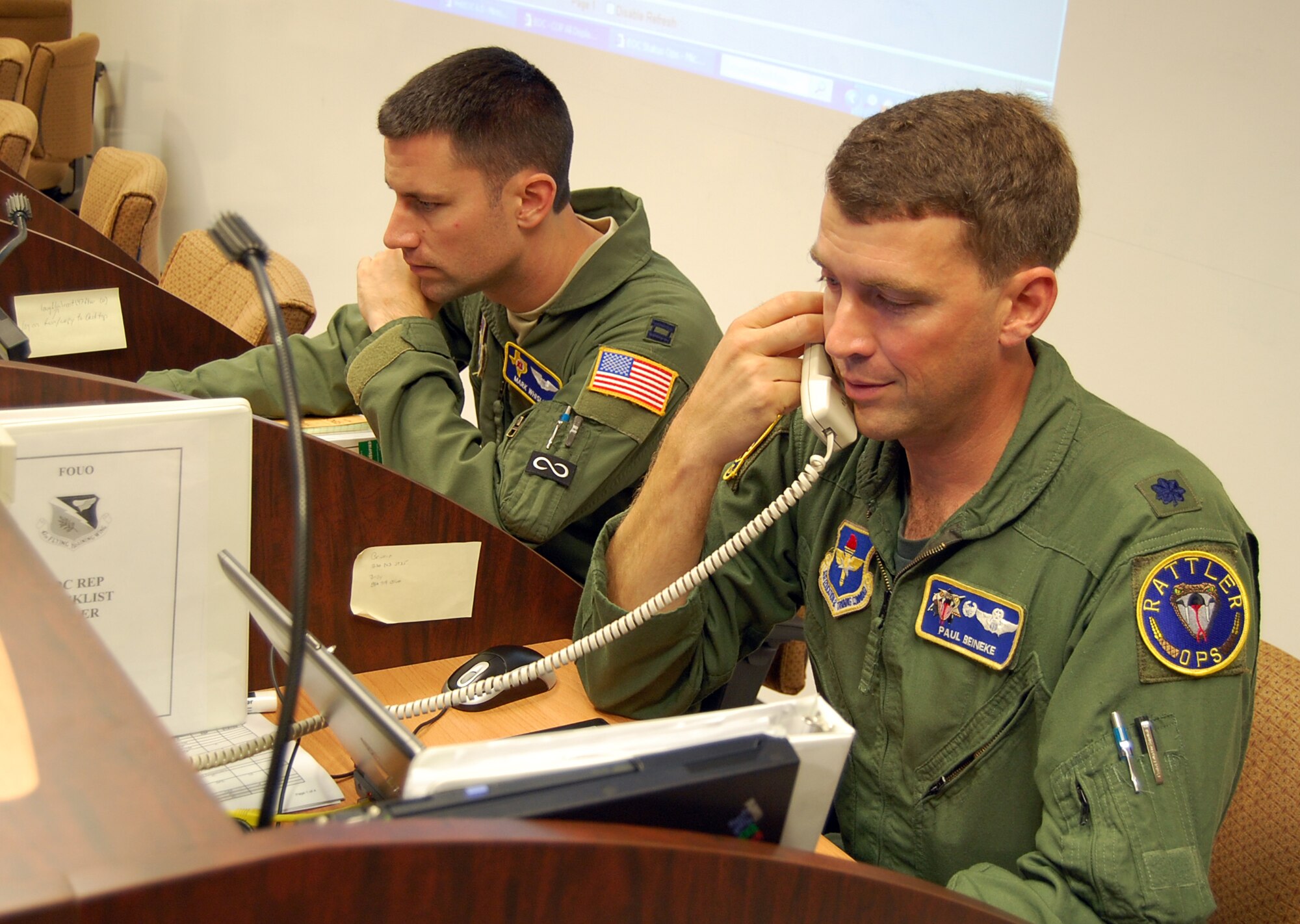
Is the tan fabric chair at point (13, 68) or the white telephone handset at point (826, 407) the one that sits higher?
the tan fabric chair at point (13, 68)

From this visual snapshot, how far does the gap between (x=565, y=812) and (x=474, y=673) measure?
68 cm

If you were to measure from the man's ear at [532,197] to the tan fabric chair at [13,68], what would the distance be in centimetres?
387

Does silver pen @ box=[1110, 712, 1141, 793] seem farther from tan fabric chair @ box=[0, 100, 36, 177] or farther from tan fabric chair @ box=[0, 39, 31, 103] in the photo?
tan fabric chair @ box=[0, 39, 31, 103]

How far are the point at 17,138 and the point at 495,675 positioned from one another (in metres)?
3.30

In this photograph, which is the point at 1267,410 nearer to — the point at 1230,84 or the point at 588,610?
the point at 1230,84

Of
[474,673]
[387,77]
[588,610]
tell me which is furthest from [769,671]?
[387,77]

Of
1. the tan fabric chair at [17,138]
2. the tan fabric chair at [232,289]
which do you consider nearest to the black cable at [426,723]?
the tan fabric chair at [232,289]

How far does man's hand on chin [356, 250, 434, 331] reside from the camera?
1856 millimetres

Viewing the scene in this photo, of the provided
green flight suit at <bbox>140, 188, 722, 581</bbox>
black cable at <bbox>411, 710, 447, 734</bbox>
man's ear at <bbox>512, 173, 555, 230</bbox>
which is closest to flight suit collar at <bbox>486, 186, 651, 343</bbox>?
green flight suit at <bbox>140, 188, 722, 581</bbox>

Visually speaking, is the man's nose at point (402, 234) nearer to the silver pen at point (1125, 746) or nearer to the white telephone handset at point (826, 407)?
the white telephone handset at point (826, 407)

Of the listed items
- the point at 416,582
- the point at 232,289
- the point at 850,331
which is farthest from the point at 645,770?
the point at 232,289

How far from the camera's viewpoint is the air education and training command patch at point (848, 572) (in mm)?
1220

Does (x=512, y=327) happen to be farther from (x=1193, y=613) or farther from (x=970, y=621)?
(x=1193, y=613)

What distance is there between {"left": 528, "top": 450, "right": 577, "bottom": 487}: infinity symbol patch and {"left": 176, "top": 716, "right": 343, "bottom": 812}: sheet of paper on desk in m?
0.60
